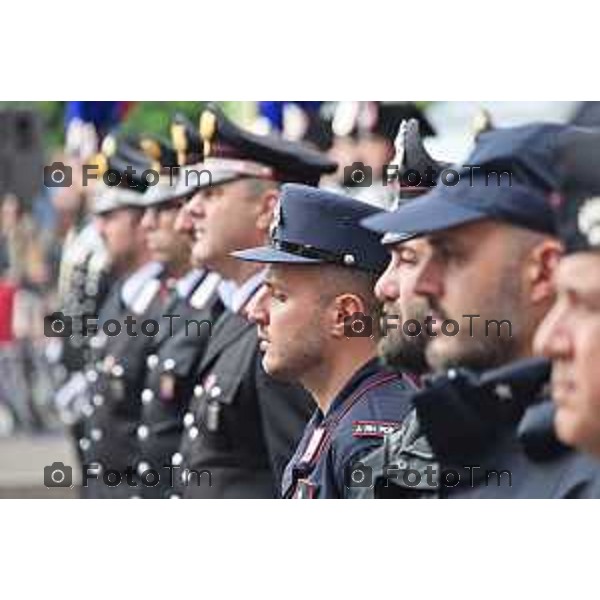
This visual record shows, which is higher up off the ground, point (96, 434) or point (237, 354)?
point (237, 354)

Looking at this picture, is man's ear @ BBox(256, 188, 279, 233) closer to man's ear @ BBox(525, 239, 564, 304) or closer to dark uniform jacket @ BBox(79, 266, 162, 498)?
dark uniform jacket @ BBox(79, 266, 162, 498)

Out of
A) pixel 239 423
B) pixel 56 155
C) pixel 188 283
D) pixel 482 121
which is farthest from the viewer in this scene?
pixel 56 155

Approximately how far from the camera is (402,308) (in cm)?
450

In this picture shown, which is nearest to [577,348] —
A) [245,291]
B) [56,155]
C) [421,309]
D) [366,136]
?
[421,309]

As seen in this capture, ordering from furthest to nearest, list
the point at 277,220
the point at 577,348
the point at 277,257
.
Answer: the point at 277,220
the point at 277,257
the point at 577,348

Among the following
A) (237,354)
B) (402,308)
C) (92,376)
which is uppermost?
(402,308)

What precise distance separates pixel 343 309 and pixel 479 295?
39.6 inches

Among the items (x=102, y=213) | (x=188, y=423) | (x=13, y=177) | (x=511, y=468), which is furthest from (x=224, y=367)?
(x=13, y=177)

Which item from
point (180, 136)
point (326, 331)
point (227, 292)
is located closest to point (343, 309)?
point (326, 331)

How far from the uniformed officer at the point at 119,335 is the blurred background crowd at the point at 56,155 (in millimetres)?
205

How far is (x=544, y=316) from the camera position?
4.13 metres

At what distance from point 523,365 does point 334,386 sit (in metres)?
1.08

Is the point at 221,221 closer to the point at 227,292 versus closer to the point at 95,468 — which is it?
the point at 227,292

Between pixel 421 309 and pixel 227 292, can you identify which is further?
pixel 227 292
